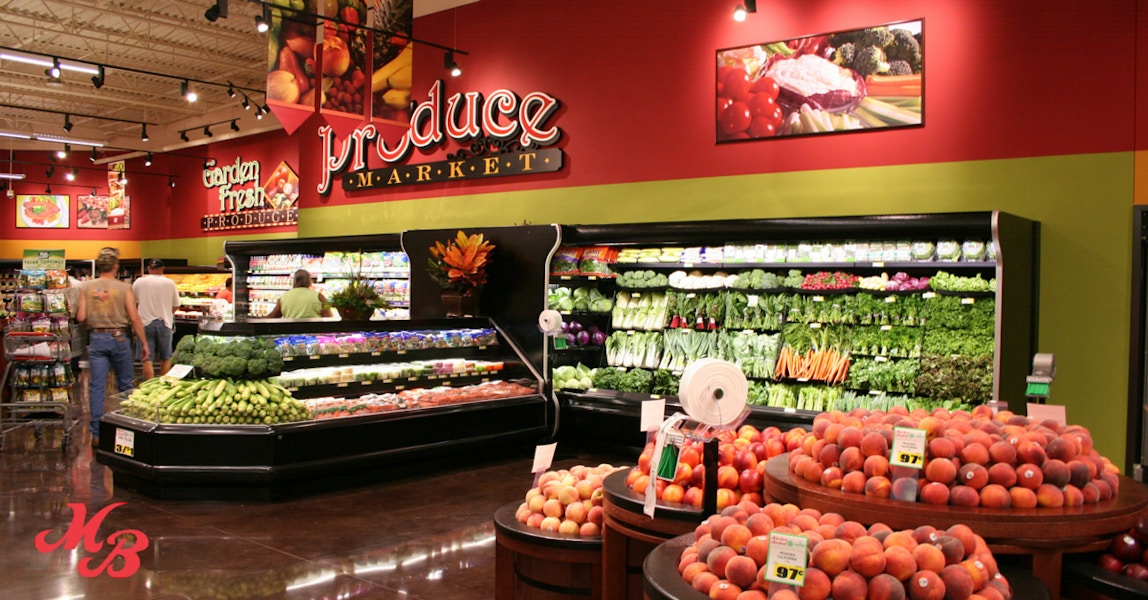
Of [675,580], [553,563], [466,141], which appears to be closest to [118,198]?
[466,141]

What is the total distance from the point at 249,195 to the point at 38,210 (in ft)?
30.5

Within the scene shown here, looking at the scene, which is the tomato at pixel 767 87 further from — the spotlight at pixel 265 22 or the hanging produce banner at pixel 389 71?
the spotlight at pixel 265 22

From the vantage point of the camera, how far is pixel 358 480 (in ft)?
22.7

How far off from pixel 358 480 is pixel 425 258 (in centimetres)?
329

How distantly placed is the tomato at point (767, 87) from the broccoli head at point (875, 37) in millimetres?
801

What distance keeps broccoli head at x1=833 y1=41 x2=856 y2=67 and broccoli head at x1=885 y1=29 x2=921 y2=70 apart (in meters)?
0.28

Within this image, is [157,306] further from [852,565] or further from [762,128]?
[852,565]

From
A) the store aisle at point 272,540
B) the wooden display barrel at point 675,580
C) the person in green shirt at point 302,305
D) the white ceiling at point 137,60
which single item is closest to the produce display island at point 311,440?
the store aisle at point 272,540

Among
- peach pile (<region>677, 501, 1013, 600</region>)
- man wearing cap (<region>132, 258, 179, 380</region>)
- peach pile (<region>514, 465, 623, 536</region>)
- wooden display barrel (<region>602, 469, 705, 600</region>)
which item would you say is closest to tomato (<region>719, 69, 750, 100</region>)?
peach pile (<region>514, 465, 623, 536</region>)

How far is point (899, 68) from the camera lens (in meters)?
7.32

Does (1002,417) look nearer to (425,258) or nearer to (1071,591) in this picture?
(1071,591)

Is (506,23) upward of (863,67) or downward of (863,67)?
upward

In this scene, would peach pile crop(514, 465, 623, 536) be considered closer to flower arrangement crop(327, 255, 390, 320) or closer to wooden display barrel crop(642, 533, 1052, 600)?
wooden display barrel crop(642, 533, 1052, 600)

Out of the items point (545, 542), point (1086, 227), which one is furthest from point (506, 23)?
point (545, 542)
